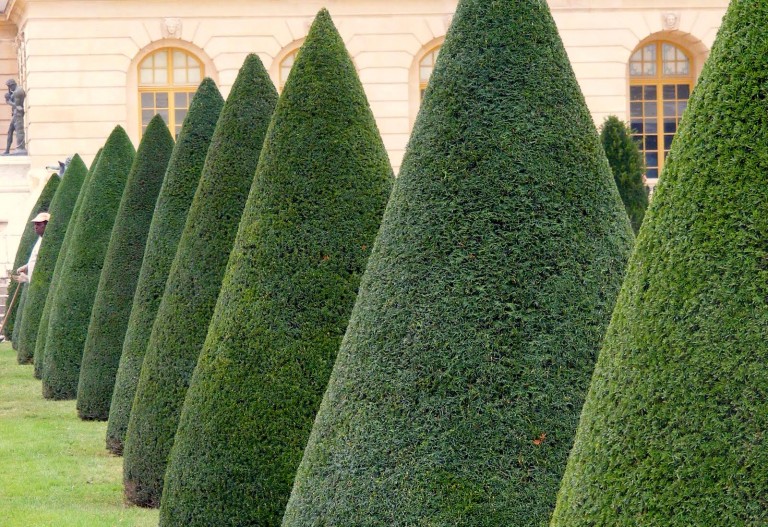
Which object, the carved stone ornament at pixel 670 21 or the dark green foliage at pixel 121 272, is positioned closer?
the dark green foliage at pixel 121 272

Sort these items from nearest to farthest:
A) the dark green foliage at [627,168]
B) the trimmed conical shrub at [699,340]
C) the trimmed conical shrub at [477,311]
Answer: the trimmed conical shrub at [699,340]
the trimmed conical shrub at [477,311]
the dark green foliage at [627,168]

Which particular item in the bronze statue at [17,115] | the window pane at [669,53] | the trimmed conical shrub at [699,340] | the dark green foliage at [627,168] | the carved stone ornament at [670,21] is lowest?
the trimmed conical shrub at [699,340]

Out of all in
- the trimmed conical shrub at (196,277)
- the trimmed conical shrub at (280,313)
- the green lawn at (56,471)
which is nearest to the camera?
the trimmed conical shrub at (280,313)

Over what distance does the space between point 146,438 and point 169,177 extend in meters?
2.13

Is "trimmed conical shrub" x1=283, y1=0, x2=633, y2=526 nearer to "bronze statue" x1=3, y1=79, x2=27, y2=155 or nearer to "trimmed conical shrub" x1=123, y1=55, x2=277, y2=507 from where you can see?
"trimmed conical shrub" x1=123, y1=55, x2=277, y2=507

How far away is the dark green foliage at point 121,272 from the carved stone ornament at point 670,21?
82.0 feet

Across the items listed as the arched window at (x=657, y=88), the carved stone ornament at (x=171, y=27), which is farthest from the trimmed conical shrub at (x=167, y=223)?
the arched window at (x=657, y=88)

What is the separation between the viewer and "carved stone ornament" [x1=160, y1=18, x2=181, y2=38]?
3475cm

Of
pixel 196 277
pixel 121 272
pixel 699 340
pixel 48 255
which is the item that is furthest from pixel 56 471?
pixel 48 255

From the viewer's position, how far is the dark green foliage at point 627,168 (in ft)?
42.9

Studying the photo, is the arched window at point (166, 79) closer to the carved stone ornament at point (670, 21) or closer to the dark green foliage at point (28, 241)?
the carved stone ornament at point (670, 21)

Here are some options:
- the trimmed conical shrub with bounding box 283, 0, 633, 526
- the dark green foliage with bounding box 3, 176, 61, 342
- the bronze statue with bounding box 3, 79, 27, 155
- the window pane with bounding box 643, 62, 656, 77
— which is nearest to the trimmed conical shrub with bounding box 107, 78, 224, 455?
the trimmed conical shrub with bounding box 283, 0, 633, 526

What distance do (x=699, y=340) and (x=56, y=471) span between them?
25.6ft

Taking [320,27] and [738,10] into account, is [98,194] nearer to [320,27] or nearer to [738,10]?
[320,27]
